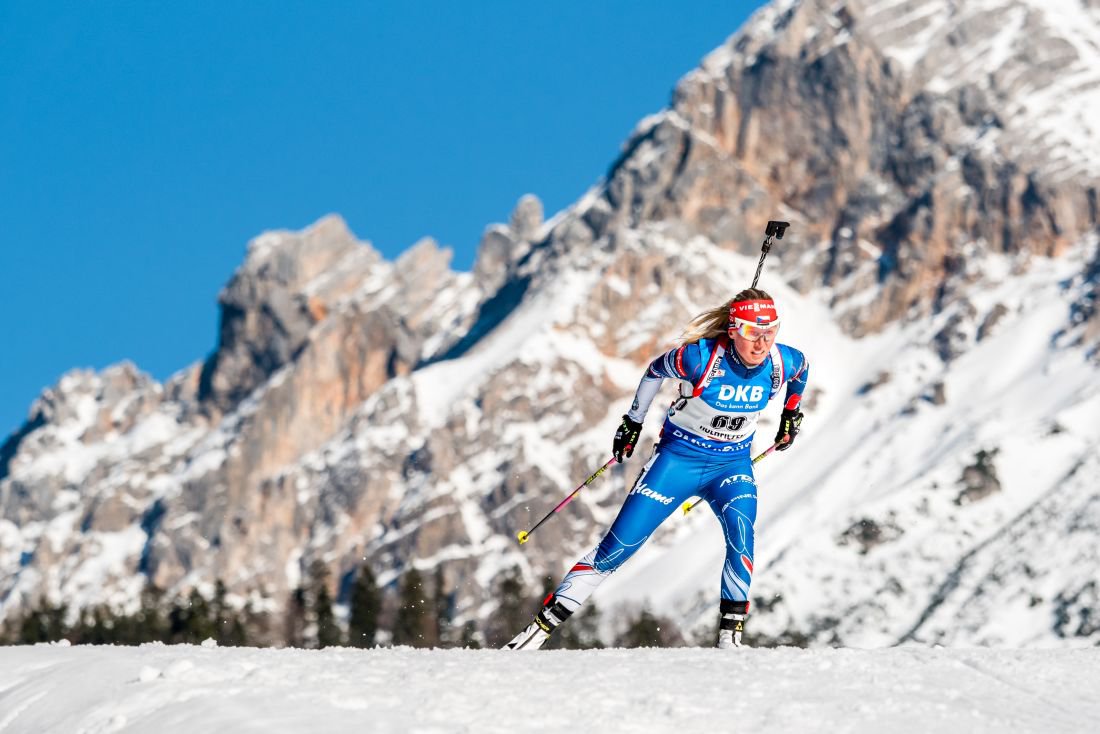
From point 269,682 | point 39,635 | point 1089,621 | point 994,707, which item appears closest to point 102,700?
point 269,682

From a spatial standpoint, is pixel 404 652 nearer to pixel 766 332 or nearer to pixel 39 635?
pixel 766 332

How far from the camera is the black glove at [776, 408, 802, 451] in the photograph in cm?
1701

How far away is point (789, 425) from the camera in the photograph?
1714cm

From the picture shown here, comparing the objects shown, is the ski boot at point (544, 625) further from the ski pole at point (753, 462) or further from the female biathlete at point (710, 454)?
the ski pole at point (753, 462)

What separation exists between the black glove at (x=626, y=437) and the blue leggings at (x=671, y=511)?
416 millimetres

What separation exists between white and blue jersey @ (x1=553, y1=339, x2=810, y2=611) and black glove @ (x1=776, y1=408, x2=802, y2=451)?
983 millimetres

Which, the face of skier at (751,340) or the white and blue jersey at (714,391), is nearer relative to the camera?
the face of skier at (751,340)

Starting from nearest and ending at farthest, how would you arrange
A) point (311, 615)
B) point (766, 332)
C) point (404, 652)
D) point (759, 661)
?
point (759, 661) → point (404, 652) → point (766, 332) → point (311, 615)

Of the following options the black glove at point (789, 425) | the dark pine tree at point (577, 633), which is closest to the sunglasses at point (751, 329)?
the black glove at point (789, 425)

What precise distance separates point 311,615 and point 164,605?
1122 centimetres

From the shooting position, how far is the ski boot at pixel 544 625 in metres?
15.8

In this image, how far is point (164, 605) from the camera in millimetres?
87562

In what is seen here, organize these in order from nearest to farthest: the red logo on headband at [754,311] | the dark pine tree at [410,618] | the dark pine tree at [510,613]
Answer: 1. the red logo on headband at [754,311]
2. the dark pine tree at [410,618]
3. the dark pine tree at [510,613]

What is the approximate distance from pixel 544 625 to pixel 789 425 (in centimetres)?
344
